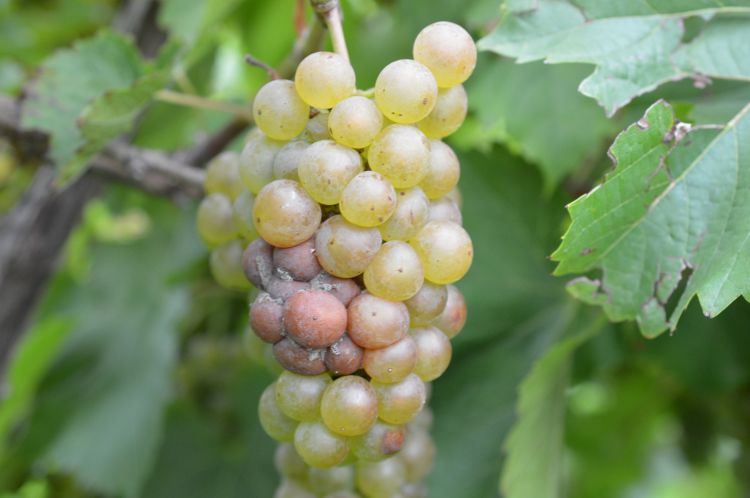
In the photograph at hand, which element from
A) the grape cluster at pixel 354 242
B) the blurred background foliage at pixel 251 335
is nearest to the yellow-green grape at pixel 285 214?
the grape cluster at pixel 354 242

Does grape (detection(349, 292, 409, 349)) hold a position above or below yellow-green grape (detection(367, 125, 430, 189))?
below

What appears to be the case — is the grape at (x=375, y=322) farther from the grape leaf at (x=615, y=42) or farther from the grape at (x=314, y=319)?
the grape leaf at (x=615, y=42)

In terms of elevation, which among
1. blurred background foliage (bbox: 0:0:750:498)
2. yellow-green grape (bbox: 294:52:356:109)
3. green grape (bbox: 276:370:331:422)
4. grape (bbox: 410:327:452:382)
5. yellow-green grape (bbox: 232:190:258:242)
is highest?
yellow-green grape (bbox: 294:52:356:109)

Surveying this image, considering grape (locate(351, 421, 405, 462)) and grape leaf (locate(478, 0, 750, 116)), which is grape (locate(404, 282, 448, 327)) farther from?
grape leaf (locate(478, 0, 750, 116))

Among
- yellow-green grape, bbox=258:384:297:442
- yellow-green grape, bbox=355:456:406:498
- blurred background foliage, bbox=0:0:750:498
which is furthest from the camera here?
blurred background foliage, bbox=0:0:750:498

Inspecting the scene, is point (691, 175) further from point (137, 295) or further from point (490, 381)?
point (137, 295)

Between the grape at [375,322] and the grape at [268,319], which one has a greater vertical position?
the grape at [268,319]

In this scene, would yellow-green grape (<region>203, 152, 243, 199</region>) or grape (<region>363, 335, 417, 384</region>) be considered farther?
yellow-green grape (<region>203, 152, 243, 199</region>)

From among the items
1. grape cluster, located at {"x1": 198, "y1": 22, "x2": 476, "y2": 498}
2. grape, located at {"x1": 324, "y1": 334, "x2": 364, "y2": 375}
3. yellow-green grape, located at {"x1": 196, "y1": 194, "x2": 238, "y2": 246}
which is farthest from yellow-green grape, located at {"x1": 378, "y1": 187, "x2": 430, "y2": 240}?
yellow-green grape, located at {"x1": 196, "y1": 194, "x2": 238, "y2": 246}
